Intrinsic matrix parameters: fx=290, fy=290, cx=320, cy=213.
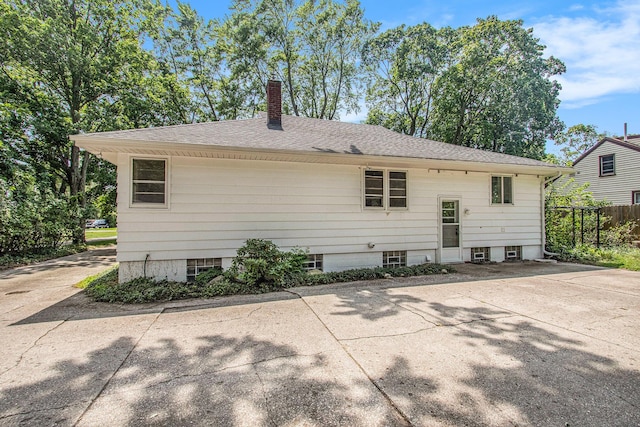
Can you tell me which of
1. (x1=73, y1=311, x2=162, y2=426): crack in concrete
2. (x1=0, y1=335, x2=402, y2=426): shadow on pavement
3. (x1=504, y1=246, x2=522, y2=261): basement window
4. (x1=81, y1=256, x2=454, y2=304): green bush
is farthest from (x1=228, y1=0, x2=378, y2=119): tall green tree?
(x1=0, y1=335, x2=402, y2=426): shadow on pavement

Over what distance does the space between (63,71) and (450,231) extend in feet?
59.3

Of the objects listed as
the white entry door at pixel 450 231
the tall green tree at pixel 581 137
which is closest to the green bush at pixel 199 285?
the white entry door at pixel 450 231

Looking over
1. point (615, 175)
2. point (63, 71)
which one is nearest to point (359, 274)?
point (63, 71)

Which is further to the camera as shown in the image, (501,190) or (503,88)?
(503,88)

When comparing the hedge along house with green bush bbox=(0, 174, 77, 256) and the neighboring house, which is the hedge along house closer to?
green bush bbox=(0, 174, 77, 256)

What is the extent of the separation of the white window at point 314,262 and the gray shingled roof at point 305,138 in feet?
8.75

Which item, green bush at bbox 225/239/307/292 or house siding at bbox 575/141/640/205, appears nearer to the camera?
green bush at bbox 225/239/307/292

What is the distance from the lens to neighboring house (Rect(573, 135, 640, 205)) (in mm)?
16703

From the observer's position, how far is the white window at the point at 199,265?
6.58 m

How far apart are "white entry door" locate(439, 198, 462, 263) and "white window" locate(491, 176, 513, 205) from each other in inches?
55.0

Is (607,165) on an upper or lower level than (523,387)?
upper

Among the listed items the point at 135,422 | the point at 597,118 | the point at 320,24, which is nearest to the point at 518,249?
the point at 135,422

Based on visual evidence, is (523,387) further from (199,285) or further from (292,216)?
(199,285)

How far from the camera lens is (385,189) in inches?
313
